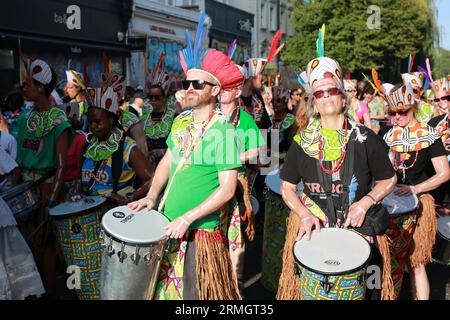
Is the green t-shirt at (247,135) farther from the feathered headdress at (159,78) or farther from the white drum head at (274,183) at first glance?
the feathered headdress at (159,78)

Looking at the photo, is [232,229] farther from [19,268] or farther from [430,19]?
[430,19]

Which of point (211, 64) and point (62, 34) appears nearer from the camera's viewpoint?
point (211, 64)

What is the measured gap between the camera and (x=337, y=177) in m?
3.08

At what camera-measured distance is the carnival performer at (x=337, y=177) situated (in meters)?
3.04

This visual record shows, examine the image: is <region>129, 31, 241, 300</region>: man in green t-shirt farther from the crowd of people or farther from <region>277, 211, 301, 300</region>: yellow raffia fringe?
<region>277, 211, 301, 300</region>: yellow raffia fringe

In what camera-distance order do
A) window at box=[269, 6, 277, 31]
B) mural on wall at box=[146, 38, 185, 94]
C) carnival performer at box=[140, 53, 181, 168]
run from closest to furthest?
carnival performer at box=[140, 53, 181, 168], mural on wall at box=[146, 38, 185, 94], window at box=[269, 6, 277, 31]

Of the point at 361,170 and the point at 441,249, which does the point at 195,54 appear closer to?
the point at 361,170

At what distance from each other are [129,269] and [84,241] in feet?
4.13

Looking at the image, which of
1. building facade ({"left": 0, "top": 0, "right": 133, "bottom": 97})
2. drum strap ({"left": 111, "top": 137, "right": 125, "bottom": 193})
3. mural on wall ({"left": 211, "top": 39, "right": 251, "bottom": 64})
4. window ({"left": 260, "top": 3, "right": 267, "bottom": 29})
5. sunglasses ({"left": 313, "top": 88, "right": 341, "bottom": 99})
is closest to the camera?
sunglasses ({"left": 313, "top": 88, "right": 341, "bottom": 99})

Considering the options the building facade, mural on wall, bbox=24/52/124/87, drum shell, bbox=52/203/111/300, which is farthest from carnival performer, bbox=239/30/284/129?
mural on wall, bbox=24/52/124/87

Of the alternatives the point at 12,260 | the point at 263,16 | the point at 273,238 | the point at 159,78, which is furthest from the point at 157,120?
the point at 263,16

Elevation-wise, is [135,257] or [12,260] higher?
[135,257]

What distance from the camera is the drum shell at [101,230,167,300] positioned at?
110 inches

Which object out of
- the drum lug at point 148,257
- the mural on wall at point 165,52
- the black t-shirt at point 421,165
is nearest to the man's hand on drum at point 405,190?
the black t-shirt at point 421,165
